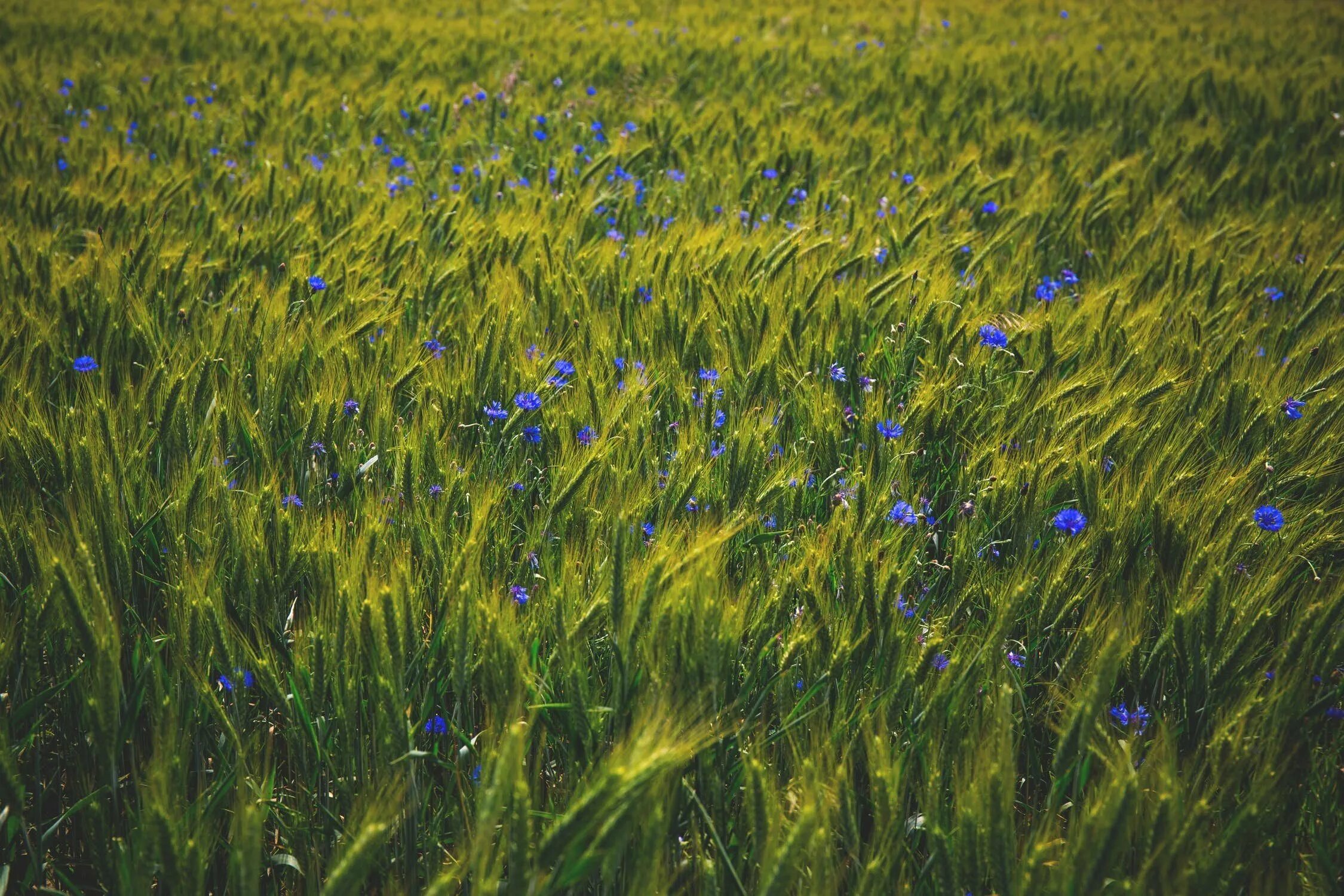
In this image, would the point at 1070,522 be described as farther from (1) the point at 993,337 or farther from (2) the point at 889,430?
(1) the point at 993,337

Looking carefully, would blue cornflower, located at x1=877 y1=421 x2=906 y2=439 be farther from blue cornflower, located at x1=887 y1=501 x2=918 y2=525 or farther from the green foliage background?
blue cornflower, located at x1=887 y1=501 x2=918 y2=525

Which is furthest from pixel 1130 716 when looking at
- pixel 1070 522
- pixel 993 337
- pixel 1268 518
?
pixel 993 337

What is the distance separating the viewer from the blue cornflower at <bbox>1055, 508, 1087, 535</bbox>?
1.52m

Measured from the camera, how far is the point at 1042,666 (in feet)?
4.58

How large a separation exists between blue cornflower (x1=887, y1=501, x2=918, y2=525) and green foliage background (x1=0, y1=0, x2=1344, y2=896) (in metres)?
0.04

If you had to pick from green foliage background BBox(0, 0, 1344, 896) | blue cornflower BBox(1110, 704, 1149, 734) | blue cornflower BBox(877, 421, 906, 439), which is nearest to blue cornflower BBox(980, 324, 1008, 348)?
green foliage background BBox(0, 0, 1344, 896)

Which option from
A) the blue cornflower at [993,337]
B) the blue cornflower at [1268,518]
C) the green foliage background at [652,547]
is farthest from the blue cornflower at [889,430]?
the blue cornflower at [1268,518]

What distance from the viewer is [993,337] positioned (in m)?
2.18

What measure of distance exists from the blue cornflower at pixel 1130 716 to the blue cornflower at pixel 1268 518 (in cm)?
45

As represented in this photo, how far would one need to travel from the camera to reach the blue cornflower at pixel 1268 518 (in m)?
1.54

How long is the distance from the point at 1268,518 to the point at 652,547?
3.51ft

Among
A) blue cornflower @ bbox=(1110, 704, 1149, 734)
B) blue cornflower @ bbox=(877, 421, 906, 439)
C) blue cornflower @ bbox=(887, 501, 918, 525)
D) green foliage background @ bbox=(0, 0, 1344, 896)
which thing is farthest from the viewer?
blue cornflower @ bbox=(877, 421, 906, 439)

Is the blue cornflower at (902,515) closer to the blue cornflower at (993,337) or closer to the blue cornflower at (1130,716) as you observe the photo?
the blue cornflower at (1130,716)

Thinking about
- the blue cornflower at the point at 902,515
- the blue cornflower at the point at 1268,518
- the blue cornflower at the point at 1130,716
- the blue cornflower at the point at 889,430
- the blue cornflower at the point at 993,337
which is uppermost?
the blue cornflower at the point at 993,337
